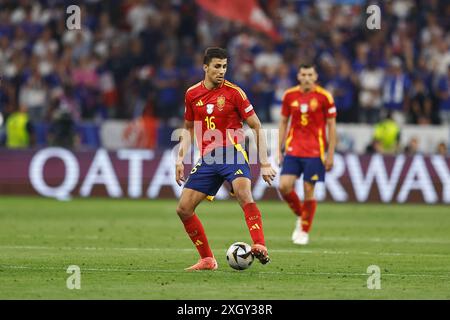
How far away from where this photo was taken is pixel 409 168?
977 inches

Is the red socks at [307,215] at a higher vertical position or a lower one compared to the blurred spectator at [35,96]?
lower

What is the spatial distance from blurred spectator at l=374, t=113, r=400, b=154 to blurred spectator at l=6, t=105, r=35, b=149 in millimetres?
8163

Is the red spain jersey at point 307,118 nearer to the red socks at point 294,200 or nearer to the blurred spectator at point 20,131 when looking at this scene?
the red socks at point 294,200

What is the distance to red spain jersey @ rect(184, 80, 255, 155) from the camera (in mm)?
12477

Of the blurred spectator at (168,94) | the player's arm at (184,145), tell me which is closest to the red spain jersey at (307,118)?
the player's arm at (184,145)

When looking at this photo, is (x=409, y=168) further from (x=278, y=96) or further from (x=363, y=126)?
(x=278, y=96)

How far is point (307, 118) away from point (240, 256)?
197 inches

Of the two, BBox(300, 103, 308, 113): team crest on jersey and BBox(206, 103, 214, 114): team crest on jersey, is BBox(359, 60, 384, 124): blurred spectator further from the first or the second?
BBox(206, 103, 214, 114): team crest on jersey

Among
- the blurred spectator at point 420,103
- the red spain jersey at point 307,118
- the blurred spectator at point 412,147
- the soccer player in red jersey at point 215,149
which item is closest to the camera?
the soccer player in red jersey at point 215,149

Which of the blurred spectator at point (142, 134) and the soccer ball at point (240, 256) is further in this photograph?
the blurred spectator at point (142, 134)

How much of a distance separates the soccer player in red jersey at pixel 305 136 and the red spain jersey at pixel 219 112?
409 centimetres

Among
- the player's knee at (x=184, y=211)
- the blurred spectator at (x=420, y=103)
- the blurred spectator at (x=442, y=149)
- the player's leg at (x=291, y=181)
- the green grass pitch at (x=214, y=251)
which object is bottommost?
the green grass pitch at (x=214, y=251)

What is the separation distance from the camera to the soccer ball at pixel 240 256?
12242 millimetres
